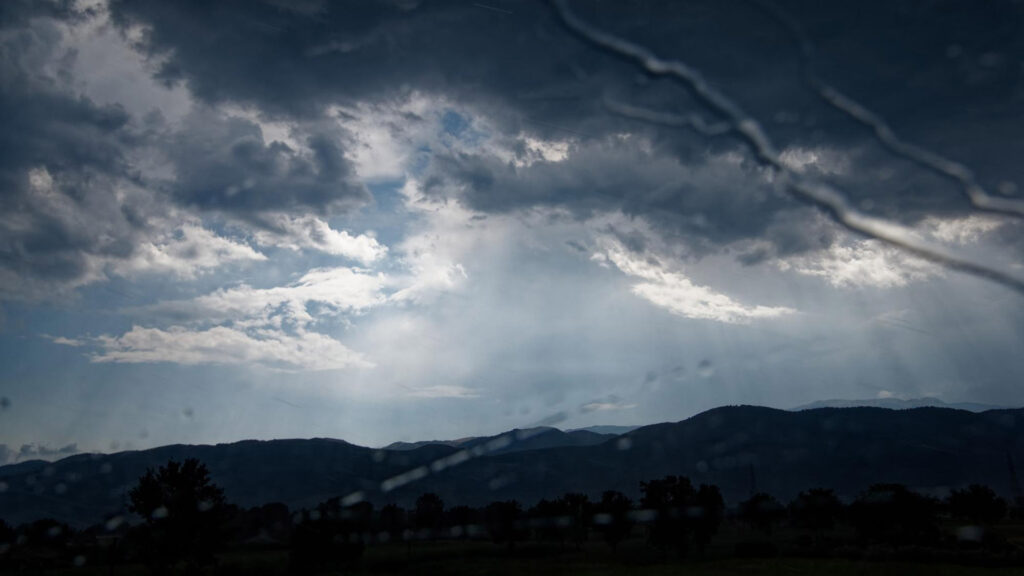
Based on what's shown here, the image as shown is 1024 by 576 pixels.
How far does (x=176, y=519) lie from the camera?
63312 mm

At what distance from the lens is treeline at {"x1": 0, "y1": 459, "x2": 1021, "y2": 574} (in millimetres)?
64000

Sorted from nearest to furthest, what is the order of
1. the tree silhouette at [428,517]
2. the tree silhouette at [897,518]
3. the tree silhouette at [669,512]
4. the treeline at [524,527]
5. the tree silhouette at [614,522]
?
the treeline at [524,527] < the tree silhouette at [897,518] < the tree silhouette at [669,512] < the tree silhouette at [614,522] < the tree silhouette at [428,517]

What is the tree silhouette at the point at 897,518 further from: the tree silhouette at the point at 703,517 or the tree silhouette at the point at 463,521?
the tree silhouette at the point at 463,521

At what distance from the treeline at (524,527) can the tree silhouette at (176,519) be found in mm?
95

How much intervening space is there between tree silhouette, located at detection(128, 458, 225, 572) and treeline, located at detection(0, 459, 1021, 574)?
0.31ft

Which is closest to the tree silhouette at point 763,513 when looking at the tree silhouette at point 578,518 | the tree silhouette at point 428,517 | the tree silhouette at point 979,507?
the tree silhouette at point 979,507

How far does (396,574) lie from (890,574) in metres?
50.8

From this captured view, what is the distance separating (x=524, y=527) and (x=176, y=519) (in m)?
53.5

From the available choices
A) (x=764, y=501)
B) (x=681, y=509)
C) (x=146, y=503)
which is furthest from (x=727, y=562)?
(x=146, y=503)

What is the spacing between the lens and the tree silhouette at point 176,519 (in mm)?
62906

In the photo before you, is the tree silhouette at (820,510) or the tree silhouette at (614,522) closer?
the tree silhouette at (614,522)

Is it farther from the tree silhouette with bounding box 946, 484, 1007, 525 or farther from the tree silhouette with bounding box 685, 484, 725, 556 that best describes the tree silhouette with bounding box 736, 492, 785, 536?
the tree silhouette with bounding box 685, 484, 725, 556

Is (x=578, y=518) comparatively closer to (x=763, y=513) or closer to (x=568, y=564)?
(x=568, y=564)

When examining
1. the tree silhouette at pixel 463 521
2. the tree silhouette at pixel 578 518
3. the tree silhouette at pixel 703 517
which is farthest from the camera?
the tree silhouette at pixel 463 521
